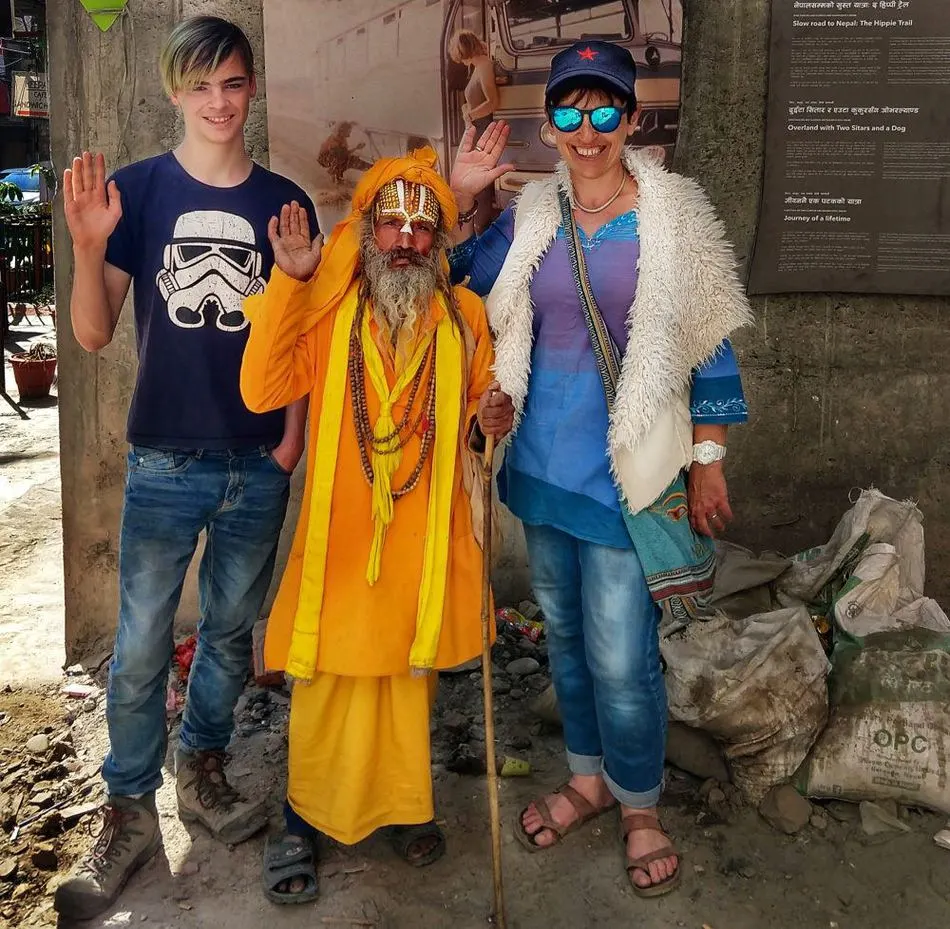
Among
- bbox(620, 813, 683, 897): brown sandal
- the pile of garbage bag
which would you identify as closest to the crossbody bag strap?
the pile of garbage bag

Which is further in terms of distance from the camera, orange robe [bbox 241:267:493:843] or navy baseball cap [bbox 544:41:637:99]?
orange robe [bbox 241:267:493:843]

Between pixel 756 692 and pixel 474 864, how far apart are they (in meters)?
1.04

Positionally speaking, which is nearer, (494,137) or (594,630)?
(594,630)

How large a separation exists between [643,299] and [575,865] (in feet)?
5.61

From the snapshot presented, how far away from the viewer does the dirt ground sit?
2.72 meters

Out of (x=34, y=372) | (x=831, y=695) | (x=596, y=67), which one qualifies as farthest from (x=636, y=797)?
(x=34, y=372)

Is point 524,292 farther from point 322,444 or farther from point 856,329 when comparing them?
point 856,329

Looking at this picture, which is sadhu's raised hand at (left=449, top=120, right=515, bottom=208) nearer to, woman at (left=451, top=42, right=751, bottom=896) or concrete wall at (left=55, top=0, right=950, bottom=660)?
woman at (left=451, top=42, right=751, bottom=896)

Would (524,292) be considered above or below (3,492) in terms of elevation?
above

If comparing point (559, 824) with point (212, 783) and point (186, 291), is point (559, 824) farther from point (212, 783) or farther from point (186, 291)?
point (186, 291)

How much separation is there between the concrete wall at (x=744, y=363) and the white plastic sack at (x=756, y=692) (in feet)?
3.78

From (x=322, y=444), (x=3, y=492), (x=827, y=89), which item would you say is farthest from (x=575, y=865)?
(x=3, y=492)

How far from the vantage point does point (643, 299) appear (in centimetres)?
253

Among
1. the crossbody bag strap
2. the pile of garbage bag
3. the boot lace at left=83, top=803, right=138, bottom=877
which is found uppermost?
the crossbody bag strap
